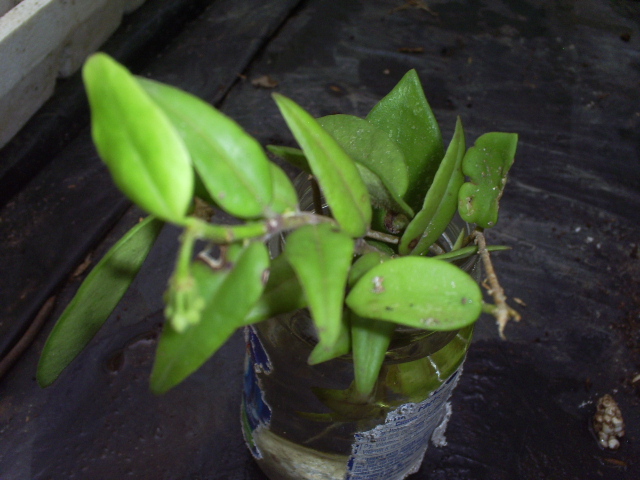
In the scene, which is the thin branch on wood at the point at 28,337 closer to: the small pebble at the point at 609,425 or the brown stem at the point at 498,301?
the brown stem at the point at 498,301

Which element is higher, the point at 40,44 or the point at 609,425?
the point at 40,44

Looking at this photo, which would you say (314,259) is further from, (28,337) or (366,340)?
(28,337)

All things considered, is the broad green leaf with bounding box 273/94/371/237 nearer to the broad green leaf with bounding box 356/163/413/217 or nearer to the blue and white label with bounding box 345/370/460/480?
the broad green leaf with bounding box 356/163/413/217

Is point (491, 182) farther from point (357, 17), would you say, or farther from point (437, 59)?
point (357, 17)

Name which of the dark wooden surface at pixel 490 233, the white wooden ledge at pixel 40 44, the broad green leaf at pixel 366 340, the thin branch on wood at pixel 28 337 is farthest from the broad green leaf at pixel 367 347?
the white wooden ledge at pixel 40 44

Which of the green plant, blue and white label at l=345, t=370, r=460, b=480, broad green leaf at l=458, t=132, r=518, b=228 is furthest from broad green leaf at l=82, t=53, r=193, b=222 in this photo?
blue and white label at l=345, t=370, r=460, b=480

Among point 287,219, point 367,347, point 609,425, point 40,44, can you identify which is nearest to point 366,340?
point 367,347
